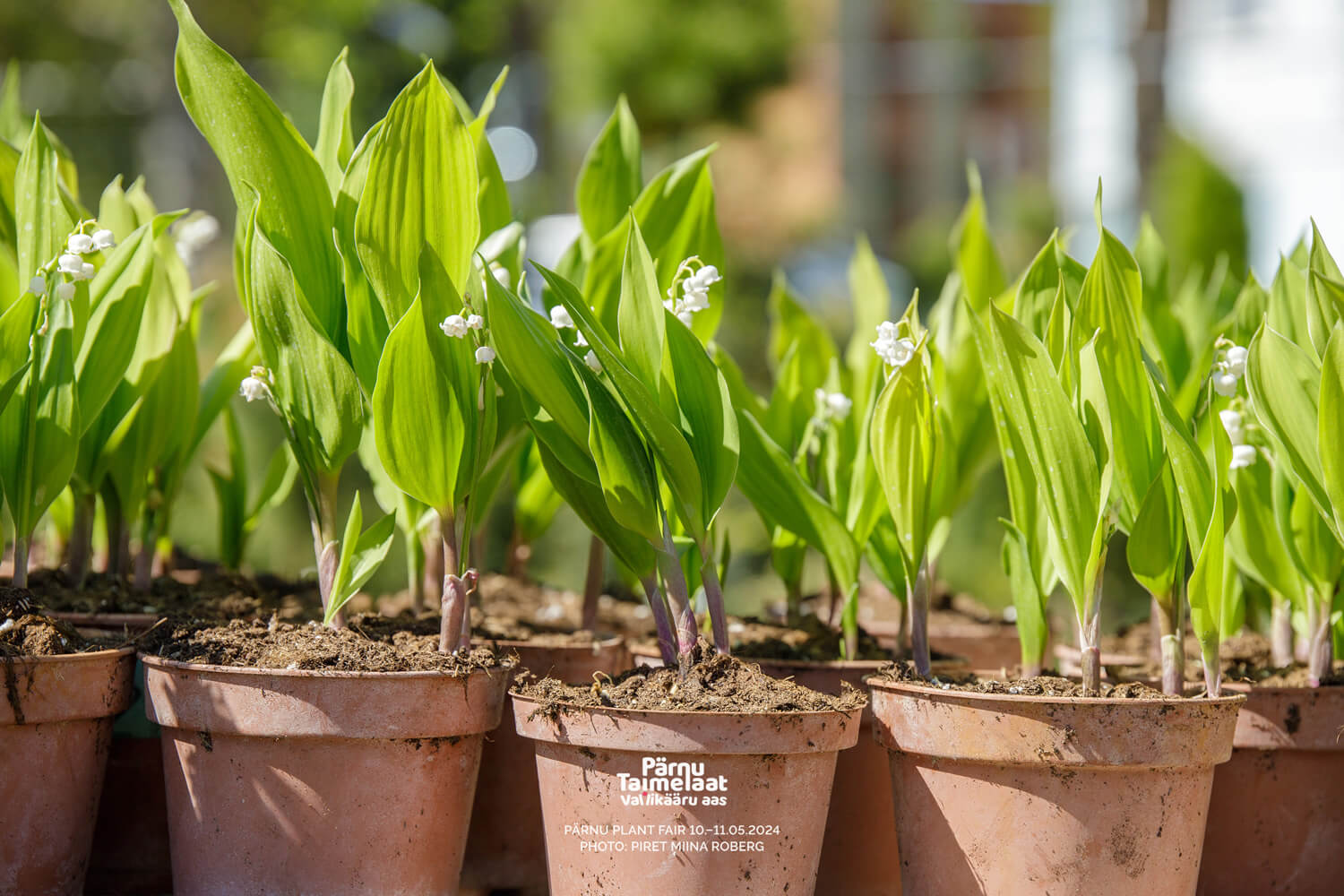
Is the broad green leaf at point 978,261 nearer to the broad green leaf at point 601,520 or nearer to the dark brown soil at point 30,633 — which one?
the broad green leaf at point 601,520

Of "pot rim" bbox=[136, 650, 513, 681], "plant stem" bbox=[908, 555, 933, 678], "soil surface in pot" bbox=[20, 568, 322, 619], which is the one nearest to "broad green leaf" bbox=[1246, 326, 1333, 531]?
"plant stem" bbox=[908, 555, 933, 678]

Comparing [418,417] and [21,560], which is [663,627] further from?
[21,560]

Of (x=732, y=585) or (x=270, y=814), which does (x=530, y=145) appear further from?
(x=270, y=814)

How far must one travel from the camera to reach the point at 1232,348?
1532mm

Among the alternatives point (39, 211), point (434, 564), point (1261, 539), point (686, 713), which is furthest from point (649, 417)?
point (1261, 539)

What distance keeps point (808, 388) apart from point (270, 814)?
A: 1072mm

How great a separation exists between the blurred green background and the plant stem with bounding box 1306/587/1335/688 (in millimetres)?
2427

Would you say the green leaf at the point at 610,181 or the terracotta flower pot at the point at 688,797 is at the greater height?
the green leaf at the point at 610,181

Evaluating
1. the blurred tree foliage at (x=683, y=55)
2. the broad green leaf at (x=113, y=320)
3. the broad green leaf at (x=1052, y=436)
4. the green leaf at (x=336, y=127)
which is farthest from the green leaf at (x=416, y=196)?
the blurred tree foliage at (x=683, y=55)

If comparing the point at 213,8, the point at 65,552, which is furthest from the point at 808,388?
the point at 213,8

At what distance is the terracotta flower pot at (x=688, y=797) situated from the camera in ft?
4.30

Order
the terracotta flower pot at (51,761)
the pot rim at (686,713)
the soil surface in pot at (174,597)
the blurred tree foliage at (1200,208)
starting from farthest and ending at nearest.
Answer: the blurred tree foliage at (1200,208)
the soil surface in pot at (174,597)
the terracotta flower pot at (51,761)
the pot rim at (686,713)

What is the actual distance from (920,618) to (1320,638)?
1.93 feet

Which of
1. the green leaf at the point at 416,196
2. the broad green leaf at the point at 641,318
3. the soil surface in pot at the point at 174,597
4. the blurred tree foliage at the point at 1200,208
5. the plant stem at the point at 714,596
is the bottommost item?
the soil surface in pot at the point at 174,597
